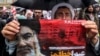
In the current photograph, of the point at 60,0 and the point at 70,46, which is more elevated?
the point at 60,0

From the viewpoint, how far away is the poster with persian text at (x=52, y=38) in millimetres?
1927

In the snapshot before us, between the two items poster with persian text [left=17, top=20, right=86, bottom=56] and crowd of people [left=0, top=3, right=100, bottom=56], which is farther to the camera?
poster with persian text [left=17, top=20, right=86, bottom=56]

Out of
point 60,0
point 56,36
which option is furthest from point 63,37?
point 60,0

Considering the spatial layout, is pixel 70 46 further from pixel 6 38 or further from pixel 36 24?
pixel 6 38

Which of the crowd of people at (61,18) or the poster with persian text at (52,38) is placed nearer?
the crowd of people at (61,18)

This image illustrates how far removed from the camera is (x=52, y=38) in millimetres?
1962

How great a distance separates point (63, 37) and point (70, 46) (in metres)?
0.06

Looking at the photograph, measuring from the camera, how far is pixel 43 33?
6.41ft

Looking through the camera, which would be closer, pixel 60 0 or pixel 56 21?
pixel 56 21

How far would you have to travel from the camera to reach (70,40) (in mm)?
1970

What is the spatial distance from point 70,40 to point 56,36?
0.23ft

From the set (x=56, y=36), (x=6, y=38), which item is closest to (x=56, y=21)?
(x=56, y=36)

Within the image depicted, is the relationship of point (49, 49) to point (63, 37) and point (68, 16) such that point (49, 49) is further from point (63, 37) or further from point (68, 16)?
point (68, 16)

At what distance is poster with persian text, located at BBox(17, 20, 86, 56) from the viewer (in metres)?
1.93
